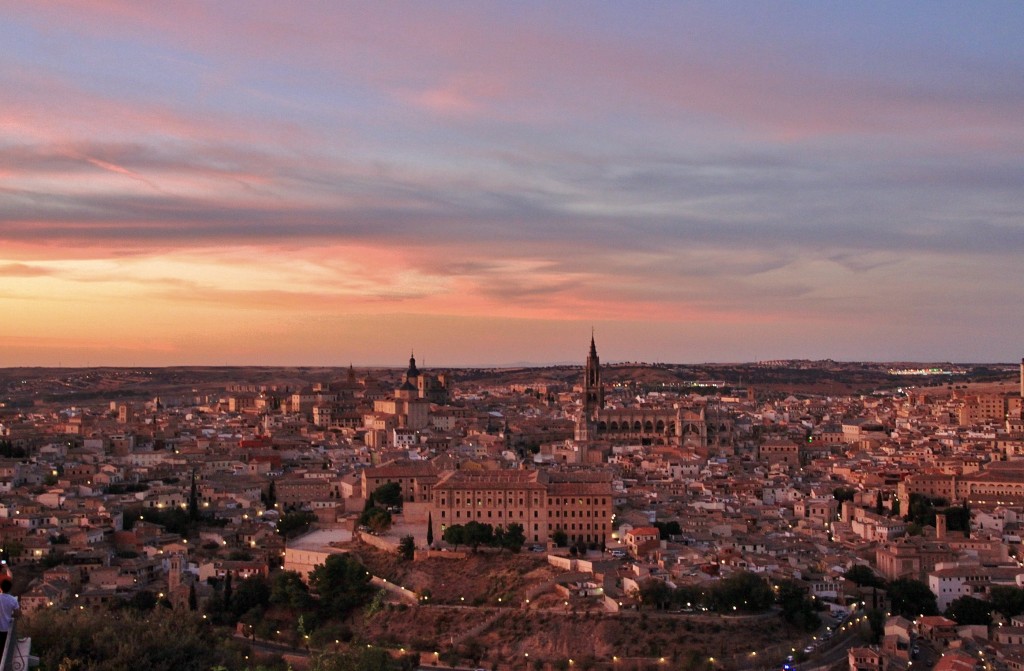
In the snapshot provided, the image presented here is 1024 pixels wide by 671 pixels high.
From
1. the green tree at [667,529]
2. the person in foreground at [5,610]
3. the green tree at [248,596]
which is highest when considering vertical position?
the person in foreground at [5,610]

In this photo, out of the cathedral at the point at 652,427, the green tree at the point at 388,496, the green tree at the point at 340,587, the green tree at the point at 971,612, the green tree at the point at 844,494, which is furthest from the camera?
the cathedral at the point at 652,427

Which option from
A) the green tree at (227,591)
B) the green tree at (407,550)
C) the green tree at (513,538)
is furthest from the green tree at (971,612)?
the green tree at (227,591)

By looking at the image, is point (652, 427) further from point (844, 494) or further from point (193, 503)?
point (193, 503)

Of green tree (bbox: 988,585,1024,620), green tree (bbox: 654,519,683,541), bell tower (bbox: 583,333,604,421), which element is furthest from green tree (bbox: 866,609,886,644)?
bell tower (bbox: 583,333,604,421)

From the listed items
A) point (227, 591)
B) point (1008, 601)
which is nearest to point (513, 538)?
point (227, 591)

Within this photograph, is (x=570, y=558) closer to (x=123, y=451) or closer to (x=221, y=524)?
(x=221, y=524)

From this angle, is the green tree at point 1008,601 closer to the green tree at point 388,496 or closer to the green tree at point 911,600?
the green tree at point 911,600

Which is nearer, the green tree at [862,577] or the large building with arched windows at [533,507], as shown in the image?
the green tree at [862,577]

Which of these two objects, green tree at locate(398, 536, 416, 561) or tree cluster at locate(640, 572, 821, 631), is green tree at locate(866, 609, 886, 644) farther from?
green tree at locate(398, 536, 416, 561)
